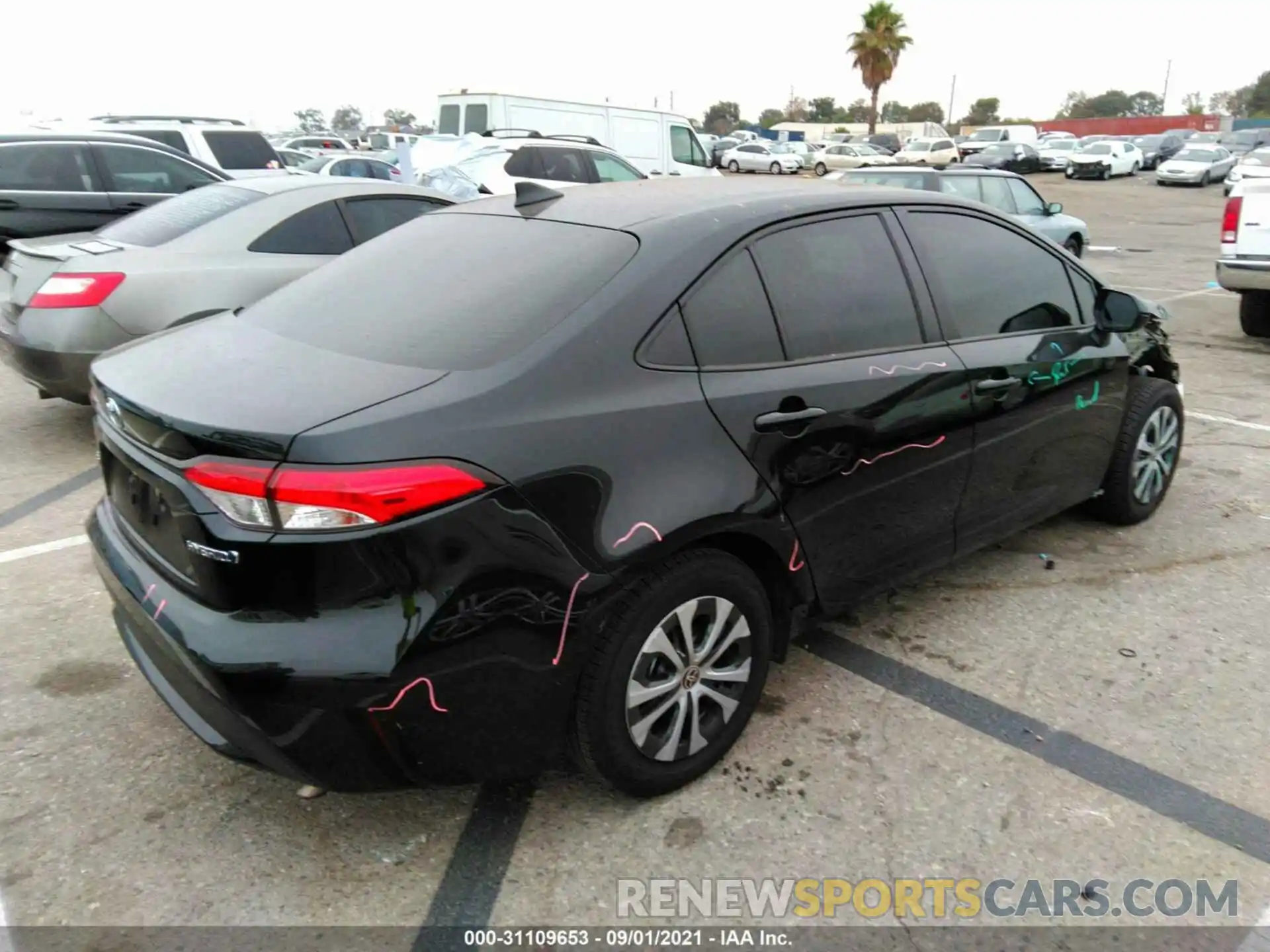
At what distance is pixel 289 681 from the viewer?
212cm

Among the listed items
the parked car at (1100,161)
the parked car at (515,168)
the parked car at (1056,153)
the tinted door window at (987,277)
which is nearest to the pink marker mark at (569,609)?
the tinted door window at (987,277)

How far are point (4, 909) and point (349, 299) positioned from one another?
6.03 ft

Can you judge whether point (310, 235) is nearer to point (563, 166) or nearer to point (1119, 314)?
point (1119, 314)

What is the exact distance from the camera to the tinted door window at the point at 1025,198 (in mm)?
11398

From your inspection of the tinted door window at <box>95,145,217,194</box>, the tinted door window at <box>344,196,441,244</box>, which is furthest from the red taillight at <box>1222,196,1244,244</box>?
the tinted door window at <box>95,145,217,194</box>

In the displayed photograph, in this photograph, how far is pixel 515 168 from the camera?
12891mm

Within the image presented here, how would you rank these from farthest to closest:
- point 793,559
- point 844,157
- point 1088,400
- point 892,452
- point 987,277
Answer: point 844,157 → point 1088,400 → point 987,277 → point 892,452 → point 793,559

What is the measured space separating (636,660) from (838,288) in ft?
4.63

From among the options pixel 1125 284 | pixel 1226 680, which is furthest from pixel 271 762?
pixel 1125 284

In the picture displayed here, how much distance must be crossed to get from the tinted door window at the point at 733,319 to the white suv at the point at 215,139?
11107 mm

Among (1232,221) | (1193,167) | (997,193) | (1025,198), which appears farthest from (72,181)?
(1193,167)

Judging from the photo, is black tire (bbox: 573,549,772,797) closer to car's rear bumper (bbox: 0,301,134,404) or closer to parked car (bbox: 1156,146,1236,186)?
car's rear bumper (bbox: 0,301,134,404)

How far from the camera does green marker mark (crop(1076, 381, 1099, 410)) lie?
395 centimetres

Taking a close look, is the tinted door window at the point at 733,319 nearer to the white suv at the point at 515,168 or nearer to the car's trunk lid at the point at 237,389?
the car's trunk lid at the point at 237,389
